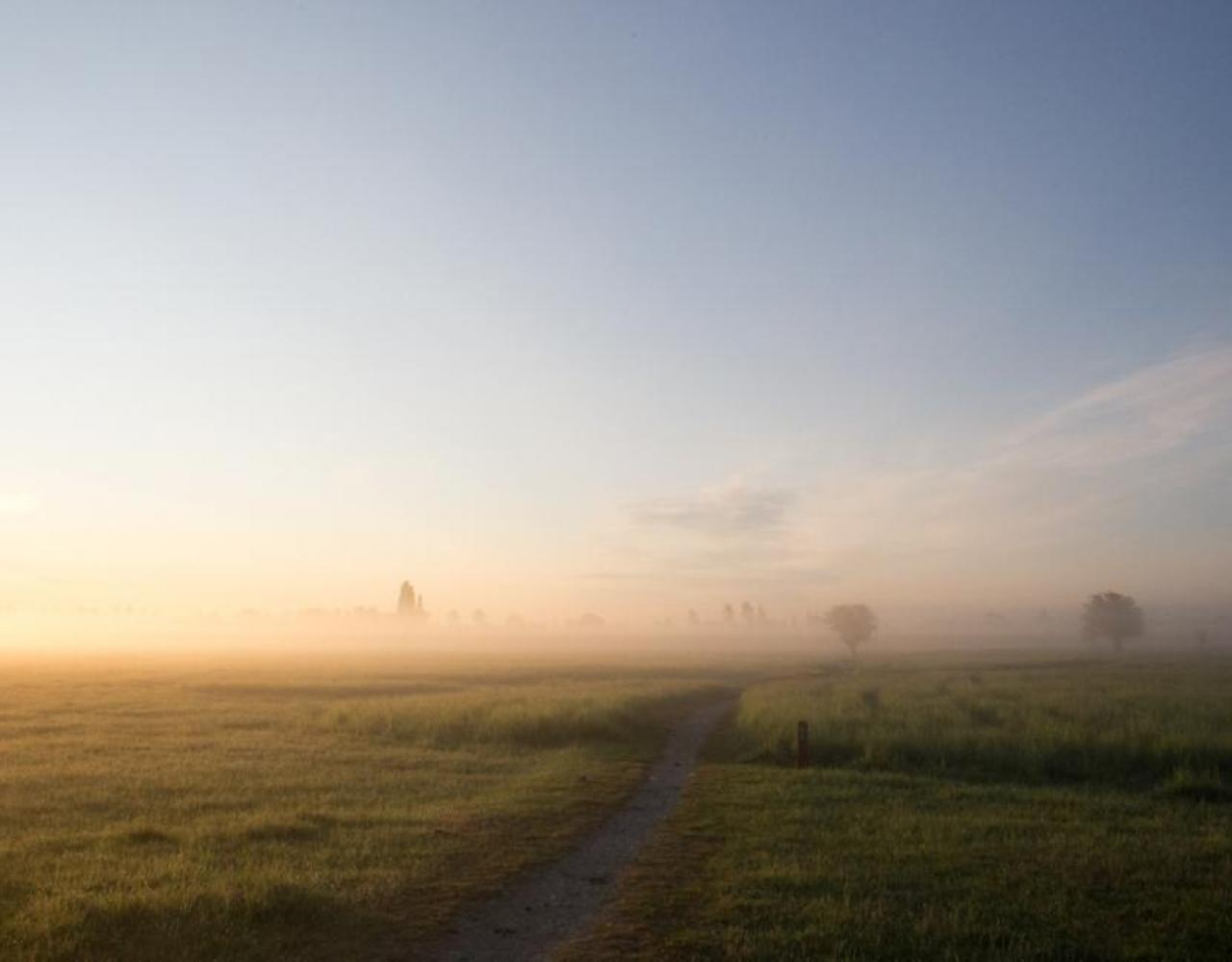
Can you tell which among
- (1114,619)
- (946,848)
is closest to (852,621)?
(1114,619)

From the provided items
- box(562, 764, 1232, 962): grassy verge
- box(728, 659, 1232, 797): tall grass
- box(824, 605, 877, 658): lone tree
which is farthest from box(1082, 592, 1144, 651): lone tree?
box(562, 764, 1232, 962): grassy verge

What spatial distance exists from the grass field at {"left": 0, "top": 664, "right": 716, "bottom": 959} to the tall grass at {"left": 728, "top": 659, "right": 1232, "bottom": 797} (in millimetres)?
6586

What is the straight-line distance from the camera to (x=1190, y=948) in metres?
10.6

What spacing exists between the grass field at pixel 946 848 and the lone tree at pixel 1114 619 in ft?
409

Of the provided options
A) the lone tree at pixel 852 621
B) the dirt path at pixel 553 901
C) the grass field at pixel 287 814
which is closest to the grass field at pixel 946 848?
the dirt path at pixel 553 901

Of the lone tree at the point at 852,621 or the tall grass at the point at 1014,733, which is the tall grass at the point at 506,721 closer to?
the tall grass at the point at 1014,733

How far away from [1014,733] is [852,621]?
12161cm

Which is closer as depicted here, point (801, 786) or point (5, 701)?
point (801, 786)

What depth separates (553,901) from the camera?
42.6 feet

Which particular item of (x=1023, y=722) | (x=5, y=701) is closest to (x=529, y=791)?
(x=1023, y=722)

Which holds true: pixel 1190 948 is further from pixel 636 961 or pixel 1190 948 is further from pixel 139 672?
pixel 139 672

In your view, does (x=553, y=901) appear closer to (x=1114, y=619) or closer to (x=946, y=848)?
(x=946, y=848)

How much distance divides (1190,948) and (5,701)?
5997cm

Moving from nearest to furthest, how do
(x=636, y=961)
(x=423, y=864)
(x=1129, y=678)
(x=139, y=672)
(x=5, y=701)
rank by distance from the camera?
(x=636, y=961) < (x=423, y=864) < (x=5, y=701) < (x=1129, y=678) < (x=139, y=672)
